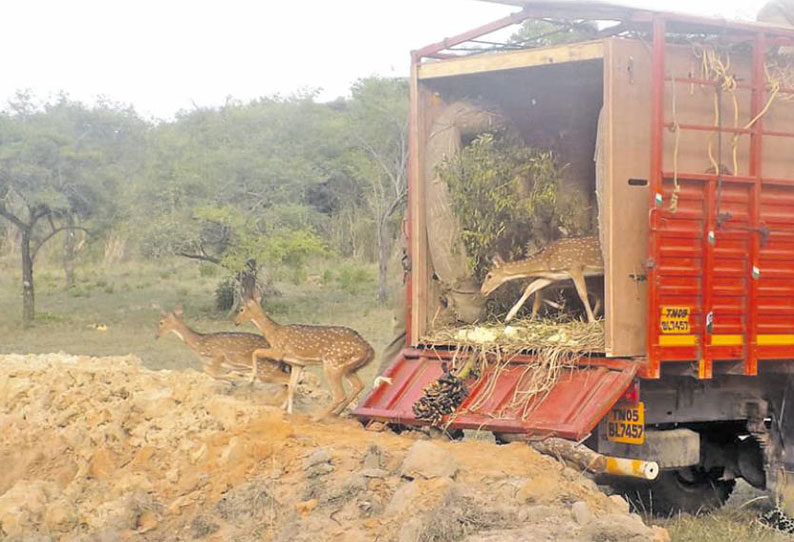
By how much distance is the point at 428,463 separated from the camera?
6430 millimetres

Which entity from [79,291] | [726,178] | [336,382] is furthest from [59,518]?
[79,291]

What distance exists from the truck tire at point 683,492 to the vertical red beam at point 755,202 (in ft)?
5.89

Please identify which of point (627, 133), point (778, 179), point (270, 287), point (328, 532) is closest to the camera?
point (328, 532)

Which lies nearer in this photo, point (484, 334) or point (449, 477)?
point (449, 477)

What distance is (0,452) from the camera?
24.3ft

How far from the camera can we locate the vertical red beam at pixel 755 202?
740cm

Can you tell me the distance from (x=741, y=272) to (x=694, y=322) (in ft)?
1.63

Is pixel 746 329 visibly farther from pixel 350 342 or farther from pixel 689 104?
pixel 350 342

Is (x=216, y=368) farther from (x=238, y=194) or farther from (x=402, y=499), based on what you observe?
(x=238, y=194)

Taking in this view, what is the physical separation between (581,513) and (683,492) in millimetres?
3195

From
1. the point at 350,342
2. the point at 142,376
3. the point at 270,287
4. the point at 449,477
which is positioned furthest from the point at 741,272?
the point at 270,287

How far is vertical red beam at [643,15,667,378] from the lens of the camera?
7.01m

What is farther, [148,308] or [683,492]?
[148,308]

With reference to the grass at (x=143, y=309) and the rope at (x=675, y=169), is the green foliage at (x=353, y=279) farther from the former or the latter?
the rope at (x=675, y=169)
